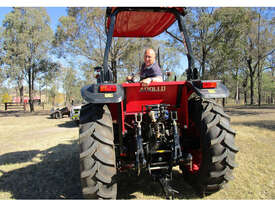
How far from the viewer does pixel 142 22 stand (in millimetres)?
3846

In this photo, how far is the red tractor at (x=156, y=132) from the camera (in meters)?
2.54

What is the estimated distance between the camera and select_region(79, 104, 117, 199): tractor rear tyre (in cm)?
248

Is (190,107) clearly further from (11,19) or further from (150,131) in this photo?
(11,19)

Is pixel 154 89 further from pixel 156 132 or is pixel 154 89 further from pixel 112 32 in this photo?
pixel 112 32

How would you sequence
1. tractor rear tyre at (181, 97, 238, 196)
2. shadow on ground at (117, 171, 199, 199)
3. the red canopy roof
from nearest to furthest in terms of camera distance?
tractor rear tyre at (181, 97, 238, 196)
shadow on ground at (117, 171, 199, 199)
the red canopy roof

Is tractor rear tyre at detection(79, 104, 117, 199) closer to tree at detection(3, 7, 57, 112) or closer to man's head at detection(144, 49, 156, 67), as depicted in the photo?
man's head at detection(144, 49, 156, 67)

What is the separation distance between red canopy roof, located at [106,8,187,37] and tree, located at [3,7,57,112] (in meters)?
22.6

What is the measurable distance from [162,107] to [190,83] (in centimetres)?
50

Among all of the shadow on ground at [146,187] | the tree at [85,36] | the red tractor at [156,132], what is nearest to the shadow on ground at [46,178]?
the shadow on ground at [146,187]

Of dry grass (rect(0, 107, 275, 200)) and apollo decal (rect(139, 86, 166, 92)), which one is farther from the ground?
apollo decal (rect(139, 86, 166, 92))

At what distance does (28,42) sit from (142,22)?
78.1 ft

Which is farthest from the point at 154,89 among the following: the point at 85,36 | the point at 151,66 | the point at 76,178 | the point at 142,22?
the point at 85,36

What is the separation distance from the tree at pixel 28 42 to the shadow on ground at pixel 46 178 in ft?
68.6

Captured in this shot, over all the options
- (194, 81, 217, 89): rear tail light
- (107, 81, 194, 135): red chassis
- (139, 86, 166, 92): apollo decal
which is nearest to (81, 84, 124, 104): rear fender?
(107, 81, 194, 135): red chassis
